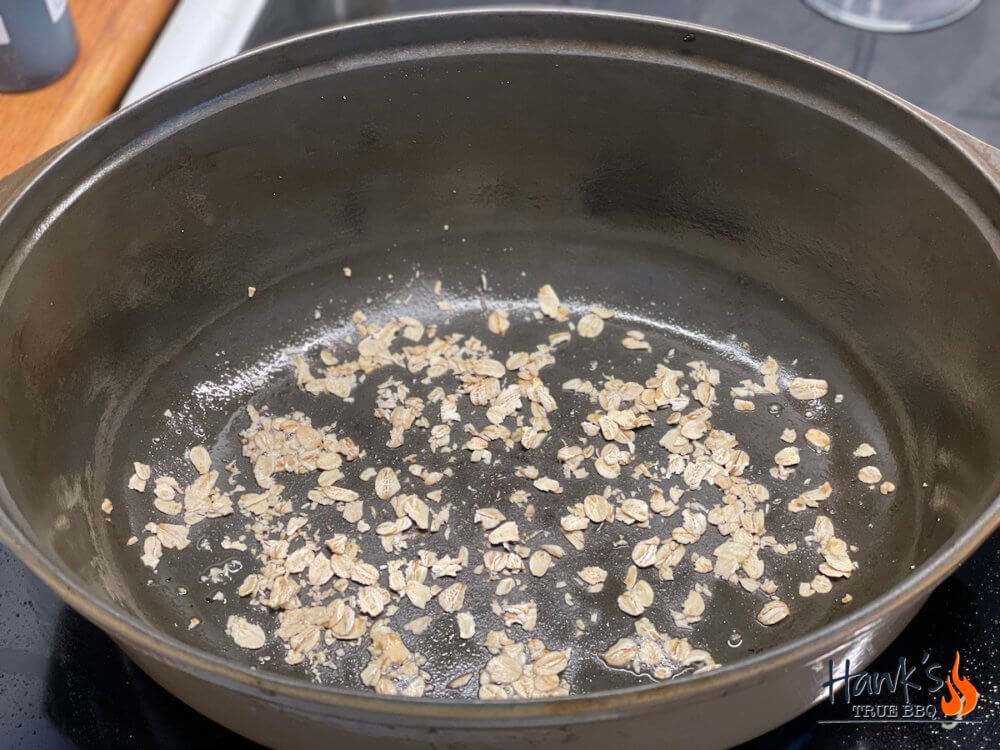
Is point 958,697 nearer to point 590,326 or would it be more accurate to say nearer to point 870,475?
point 870,475

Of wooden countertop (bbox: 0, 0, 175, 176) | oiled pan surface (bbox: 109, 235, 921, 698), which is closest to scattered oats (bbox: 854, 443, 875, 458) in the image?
oiled pan surface (bbox: 109, 235, 921, 698)

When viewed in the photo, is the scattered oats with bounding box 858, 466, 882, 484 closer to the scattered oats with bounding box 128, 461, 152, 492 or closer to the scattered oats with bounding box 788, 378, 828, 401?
the scattered oats with bounding box 788, 378, 828, 401

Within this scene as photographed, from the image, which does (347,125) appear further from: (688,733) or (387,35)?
(688,733)

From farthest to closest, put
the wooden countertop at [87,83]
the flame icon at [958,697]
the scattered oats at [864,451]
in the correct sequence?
the wooden countertop at [87,83]
the scattered oats at [864,451]
the flame icon at [958,697]

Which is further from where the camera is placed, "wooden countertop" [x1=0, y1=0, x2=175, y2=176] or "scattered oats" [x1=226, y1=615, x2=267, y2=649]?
"wooden countertop" [x1=0, y1=0, x2=175, y2=176]

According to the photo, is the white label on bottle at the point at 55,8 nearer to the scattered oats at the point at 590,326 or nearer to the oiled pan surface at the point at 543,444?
the oiled pan surface at the point at 543,444

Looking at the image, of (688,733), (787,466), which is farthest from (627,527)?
(688,733)

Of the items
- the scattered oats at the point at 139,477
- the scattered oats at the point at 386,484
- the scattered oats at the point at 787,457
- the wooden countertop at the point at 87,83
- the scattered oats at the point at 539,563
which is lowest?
the scattered oats at the point at 139,477

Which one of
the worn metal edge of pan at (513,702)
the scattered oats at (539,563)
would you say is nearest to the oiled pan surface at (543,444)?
the scattered oats at (539,563)
